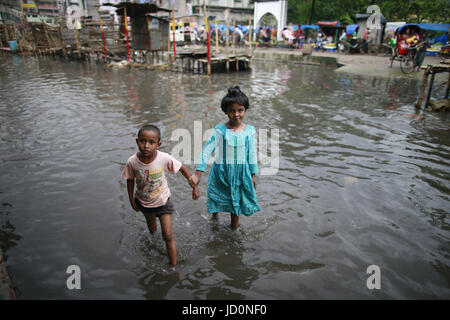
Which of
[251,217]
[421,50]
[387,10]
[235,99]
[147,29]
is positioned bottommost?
[251,217]

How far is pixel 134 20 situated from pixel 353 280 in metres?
19.1

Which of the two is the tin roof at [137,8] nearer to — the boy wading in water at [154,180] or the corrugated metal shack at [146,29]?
the corrugated metal shack at [146,29]

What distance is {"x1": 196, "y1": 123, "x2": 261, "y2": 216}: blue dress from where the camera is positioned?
2895 mm

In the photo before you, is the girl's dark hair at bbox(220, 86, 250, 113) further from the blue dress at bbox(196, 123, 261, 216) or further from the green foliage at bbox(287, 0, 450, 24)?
the green foliage at bbox(287, 0, 450, 24)

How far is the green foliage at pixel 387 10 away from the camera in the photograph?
83.2 ft

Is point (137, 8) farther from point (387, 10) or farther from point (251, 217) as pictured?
point (387, 10)

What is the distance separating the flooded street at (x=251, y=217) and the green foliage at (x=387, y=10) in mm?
24415

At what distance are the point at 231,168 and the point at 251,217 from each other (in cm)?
103

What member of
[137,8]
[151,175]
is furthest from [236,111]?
[137,8]

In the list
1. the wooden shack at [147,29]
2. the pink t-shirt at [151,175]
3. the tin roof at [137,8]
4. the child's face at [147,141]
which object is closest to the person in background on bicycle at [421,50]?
the tin roof at [137,8]

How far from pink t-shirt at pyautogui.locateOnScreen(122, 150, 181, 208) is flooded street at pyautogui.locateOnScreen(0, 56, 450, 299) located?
0.65m

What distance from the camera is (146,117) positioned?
7.64 meters

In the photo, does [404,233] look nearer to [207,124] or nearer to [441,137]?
[441,137]

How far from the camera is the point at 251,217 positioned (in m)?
3.67
